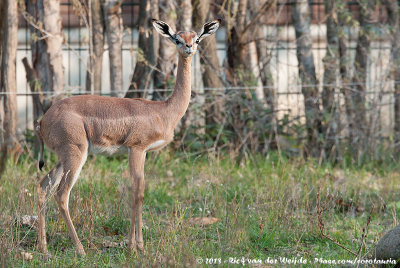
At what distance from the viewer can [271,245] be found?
544cm

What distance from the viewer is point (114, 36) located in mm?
9031

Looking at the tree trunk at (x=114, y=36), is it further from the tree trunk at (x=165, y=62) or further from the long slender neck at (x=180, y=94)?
the long slender neck at (x=180, y=94)

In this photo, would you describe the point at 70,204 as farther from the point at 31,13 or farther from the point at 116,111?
the point at 31,13

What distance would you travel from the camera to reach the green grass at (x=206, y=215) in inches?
190

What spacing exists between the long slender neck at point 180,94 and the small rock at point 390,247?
7.16 ft

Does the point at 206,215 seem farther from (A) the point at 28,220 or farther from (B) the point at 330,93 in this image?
(B) the point at 330,93

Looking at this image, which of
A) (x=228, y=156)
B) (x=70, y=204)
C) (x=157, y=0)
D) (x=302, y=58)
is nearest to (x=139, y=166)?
(x=70, y=204)

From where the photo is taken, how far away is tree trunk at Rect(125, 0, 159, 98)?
9.03m

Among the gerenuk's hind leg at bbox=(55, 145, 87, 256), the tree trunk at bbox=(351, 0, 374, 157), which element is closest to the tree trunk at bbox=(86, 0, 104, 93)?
the tree trunk at bbox=(351, 0, 374, 157)

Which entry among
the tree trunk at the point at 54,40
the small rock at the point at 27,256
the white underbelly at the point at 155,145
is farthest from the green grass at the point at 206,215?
the tree trunk at the point at 54,40

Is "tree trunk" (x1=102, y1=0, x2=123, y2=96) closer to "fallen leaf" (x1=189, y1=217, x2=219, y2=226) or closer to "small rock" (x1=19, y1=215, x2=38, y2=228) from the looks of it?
"fallen leaf" (x1=189, y1=217, x2=219, y2=226)

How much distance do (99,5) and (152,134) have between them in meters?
4.47

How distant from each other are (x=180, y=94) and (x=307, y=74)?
4309 millimetres

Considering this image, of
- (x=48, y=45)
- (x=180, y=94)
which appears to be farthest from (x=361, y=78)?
(x=48, y=45)
